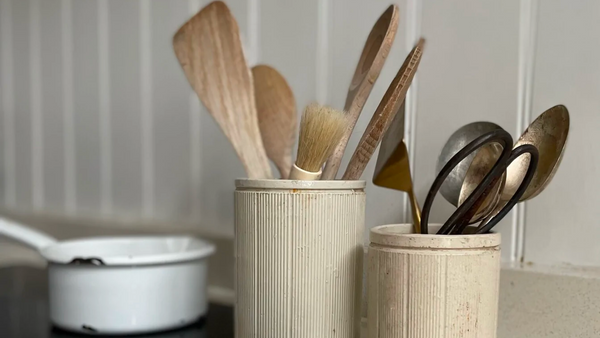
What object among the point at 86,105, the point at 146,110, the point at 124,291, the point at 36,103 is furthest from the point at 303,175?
the point at 36,103

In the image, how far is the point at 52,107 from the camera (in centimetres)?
102

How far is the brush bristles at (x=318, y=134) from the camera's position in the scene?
45cm

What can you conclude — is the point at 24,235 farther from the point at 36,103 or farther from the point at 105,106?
the point at 36,103

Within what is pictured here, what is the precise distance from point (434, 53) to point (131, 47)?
50cm

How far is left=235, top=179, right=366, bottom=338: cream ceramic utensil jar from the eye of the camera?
454 millimetres

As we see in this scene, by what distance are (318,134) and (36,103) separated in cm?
77

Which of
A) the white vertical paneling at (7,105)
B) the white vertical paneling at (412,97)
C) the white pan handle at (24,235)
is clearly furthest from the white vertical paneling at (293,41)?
the white vertical paneling at (7,105)

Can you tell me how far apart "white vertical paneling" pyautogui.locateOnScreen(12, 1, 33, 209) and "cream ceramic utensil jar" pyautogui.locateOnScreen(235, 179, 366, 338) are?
2.44 ft

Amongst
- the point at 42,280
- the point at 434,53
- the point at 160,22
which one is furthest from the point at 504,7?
the point at 42,280

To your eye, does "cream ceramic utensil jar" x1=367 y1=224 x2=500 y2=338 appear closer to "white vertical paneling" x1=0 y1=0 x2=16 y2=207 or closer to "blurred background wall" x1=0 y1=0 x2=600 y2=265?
"blurred background wall" x1=0 y1=0 x2=600 y2=265

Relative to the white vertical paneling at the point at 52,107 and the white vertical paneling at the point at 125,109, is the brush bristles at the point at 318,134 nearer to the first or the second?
the white vertical paneling at the point at 125,109

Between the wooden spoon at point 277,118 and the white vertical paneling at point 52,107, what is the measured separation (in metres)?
0.54

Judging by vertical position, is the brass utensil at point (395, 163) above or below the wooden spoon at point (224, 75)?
below

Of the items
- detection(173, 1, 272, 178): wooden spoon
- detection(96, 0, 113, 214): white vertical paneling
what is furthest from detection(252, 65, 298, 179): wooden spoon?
detection(96, 0, 113, 214): white vertical paneling
